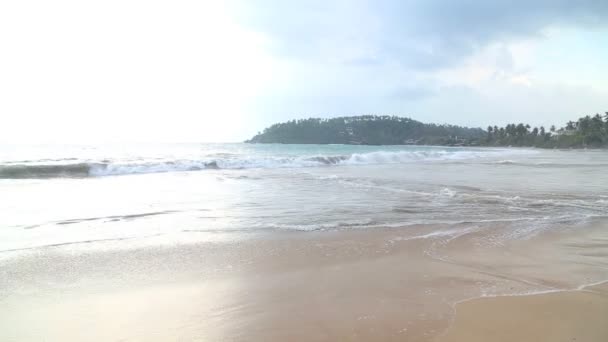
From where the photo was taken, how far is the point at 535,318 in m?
2.62

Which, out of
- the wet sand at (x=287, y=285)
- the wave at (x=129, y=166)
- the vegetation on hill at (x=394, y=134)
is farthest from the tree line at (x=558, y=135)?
the wet sand at (x=287, y=285)

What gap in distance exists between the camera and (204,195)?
9.34 meters

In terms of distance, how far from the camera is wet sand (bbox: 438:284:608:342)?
2.38 metres

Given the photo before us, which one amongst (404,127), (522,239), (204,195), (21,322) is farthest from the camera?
(404,127)

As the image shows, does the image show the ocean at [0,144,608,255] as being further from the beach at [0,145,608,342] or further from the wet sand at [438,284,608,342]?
the wet sand at [438,284,608,342]

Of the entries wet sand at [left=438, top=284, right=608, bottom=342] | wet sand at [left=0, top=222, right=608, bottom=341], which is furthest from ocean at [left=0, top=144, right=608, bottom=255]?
wet sand at [left=438, top=284, right=608, bottom=342]

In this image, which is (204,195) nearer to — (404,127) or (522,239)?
(522,239)

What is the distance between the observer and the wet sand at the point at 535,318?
2.38m

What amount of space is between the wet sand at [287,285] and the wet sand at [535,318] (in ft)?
0.09

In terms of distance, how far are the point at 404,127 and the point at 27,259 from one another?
147373mm

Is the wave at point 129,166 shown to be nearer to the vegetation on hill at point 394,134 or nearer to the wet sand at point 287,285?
the wet sand at point 287,285

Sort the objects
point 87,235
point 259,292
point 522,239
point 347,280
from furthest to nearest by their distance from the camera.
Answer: point 87,235
point 522,239
point 347,280
point 259,292

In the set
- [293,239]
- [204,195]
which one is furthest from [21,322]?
[204,195]

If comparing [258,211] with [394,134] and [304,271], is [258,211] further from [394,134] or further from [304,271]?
[394,134]
